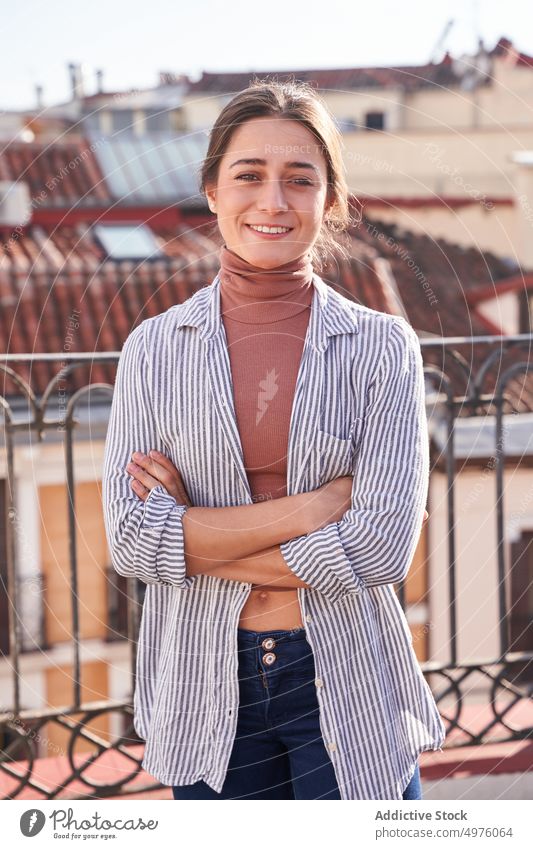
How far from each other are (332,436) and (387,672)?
1.24 feet

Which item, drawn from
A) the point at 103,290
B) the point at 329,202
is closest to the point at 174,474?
the point at 329,202

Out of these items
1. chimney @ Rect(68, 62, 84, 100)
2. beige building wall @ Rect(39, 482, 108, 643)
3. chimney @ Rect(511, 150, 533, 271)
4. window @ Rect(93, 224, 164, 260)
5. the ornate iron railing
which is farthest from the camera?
chimney @ Rect(511, 150, 533, 271)

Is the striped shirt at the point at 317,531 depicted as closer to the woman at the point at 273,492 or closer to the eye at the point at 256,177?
the woman at the point at 273,492

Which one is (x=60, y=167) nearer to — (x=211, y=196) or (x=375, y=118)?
(x=375, y=118)

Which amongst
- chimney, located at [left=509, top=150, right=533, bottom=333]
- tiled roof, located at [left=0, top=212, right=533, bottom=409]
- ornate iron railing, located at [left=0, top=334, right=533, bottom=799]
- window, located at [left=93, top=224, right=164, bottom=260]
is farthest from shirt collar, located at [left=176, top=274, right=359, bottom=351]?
chimney, located at [left=509, top=150, right=533, bottom=333]

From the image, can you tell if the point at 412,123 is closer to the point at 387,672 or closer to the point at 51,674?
the point at 51,674

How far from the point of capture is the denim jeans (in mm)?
1483

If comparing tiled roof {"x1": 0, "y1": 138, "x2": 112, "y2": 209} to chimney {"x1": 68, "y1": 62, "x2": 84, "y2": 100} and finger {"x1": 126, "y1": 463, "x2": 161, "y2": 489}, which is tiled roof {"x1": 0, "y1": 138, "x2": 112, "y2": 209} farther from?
finger {"x1": 126, "y1": 463, "x2": 161, "y2": 489}

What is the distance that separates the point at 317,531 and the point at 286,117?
60 centimetres

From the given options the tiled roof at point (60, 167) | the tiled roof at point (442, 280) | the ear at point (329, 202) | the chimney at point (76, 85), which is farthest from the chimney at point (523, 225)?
the ear at point (329, 202)

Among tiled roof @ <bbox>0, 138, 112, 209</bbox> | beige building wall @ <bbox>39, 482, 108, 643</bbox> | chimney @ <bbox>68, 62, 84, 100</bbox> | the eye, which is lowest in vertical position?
beige building wall @ <bbox>39, 482, 108, 643</bbox>

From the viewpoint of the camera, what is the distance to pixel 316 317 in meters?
1.51

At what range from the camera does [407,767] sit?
61.7 inches
